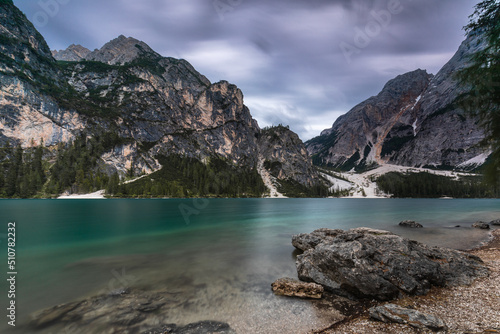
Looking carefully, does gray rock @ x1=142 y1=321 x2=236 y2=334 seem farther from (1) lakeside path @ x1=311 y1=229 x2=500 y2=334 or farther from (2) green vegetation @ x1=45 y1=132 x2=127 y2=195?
(2) green vegetation @ x1=45 y1=132 x2=127 y2=195

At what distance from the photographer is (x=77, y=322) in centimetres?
970

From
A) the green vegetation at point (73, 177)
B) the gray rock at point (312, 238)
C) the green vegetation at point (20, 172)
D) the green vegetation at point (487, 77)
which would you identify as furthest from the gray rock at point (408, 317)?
the green vegetation at point (20, 172)

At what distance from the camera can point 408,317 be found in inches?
325

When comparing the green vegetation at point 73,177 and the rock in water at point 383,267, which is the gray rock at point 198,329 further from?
the green vegetation at point 73,177

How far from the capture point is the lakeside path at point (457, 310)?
773 centimetres

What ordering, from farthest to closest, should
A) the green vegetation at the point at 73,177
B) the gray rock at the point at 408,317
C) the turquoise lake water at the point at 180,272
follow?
the green vegetation at the point at 73,177, the turquoise lake water at the point at 180,272, the gray rock at the point at 408,317

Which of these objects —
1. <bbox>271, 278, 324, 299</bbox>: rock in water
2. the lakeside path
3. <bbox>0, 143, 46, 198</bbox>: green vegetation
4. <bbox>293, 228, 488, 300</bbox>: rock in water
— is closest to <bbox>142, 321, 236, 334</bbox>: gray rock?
the lakeside path

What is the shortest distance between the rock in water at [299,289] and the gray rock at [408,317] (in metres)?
3.21

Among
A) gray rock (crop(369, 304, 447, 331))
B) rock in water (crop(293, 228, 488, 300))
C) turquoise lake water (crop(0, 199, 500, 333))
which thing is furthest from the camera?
rock in water (crop(293, 228, 488, 300))

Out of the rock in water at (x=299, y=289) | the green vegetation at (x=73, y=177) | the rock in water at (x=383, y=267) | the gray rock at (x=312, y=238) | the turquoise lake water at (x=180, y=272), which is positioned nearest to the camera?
the turquoise lake water at (x=180, y=272)

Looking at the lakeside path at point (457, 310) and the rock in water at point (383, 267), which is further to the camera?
the rock in water at point (383, 267)

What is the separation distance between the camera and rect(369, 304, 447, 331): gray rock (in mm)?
7727

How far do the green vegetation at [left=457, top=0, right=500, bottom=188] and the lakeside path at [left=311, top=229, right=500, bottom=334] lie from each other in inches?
425

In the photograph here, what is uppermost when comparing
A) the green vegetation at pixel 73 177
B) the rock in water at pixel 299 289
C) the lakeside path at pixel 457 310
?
the green vegetation at pixel 73 177
